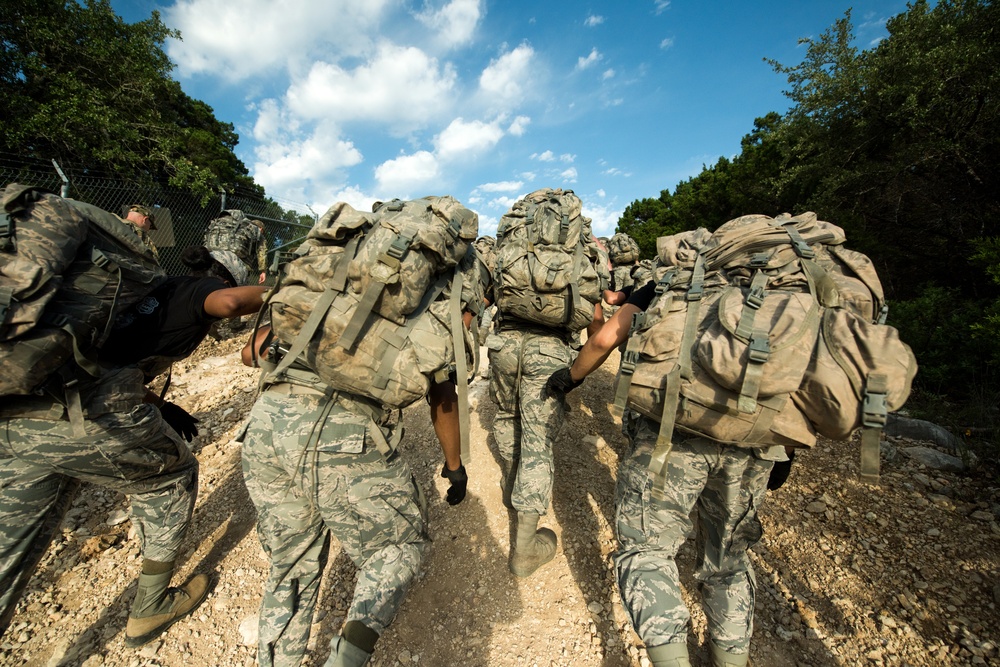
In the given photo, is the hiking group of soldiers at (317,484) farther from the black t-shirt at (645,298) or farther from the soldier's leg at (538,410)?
the soldier's leg at (538,410)

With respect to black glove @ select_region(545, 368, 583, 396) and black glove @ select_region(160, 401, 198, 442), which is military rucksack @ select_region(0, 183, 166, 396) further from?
black glove @ select_region(545, 368, 583, 396)

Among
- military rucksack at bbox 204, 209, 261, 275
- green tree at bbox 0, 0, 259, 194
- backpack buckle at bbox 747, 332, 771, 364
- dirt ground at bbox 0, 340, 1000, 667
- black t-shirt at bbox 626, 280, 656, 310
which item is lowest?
dirt ground at bbox 0, 340, 1000, 667

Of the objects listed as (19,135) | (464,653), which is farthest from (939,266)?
(19,135)

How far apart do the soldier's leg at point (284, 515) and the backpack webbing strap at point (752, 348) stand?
184 centimetres

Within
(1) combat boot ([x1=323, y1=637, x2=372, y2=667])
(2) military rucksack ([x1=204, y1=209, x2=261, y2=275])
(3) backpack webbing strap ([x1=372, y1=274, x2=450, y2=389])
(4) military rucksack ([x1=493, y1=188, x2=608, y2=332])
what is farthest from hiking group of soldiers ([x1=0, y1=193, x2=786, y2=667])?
(2) military rucksack ([x1=204, y1=209, x2=261, y2=275])

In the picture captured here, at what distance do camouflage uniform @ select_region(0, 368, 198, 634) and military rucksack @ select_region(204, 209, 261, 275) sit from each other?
15.7 ft

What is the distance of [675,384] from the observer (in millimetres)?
1688

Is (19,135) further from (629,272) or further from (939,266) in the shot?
(939,266)

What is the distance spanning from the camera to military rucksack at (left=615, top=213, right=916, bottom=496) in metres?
1.41

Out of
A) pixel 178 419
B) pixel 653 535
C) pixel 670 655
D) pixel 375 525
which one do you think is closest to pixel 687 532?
pixel 653 535

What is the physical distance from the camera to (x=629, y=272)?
685 centimetres

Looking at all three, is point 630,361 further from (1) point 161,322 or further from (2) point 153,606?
(2) point 153,606

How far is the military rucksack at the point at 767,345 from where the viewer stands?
141cm

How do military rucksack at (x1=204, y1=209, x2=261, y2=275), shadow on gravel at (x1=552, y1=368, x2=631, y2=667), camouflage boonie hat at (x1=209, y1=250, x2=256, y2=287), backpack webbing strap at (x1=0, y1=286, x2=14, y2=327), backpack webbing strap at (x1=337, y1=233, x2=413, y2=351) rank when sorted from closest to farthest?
backpack webbing strap at (x1=0, y1=286, x2=14, y2=327) < backpack webbing strap at (x1=337, y1=233, x2=413, y2=351) < shadow on gravel at (x1=552, y1=368, x2=631, y2=667) < camouflage boonie hat at (x1=209, y1=250, x2=256, y2=287) < military rucksack at (x1=204, y1=209, x2=261, y2=275)
